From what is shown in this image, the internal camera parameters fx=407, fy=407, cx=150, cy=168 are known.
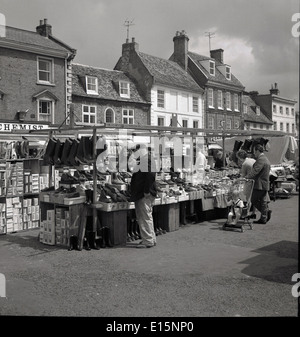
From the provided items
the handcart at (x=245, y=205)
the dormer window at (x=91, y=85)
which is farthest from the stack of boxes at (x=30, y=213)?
the dormer window at (x=91, y=85)

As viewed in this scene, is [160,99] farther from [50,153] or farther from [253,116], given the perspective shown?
[50,153]

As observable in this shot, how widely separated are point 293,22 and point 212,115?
33.1 metres

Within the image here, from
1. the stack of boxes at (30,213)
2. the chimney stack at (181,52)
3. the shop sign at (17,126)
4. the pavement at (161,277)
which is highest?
the chimney stack at (181,52)

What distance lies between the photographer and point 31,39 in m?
22.3

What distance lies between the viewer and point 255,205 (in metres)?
10.4

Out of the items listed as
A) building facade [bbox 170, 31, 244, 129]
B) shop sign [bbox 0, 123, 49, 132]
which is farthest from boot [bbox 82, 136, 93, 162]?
building facade [bbox 170, 31, 244, 129]

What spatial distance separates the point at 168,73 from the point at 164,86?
2.24 metres

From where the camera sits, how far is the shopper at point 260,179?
995 cm

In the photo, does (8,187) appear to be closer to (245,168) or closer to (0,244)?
(0,244)

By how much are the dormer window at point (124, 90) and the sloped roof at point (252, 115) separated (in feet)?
56.1

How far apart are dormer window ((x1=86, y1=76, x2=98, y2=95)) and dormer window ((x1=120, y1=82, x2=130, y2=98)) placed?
2.27 meters

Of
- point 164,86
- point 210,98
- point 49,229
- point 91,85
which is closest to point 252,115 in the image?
point 210,98

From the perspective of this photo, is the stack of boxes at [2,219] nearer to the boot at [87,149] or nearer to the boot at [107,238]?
the boot at [87,149]
